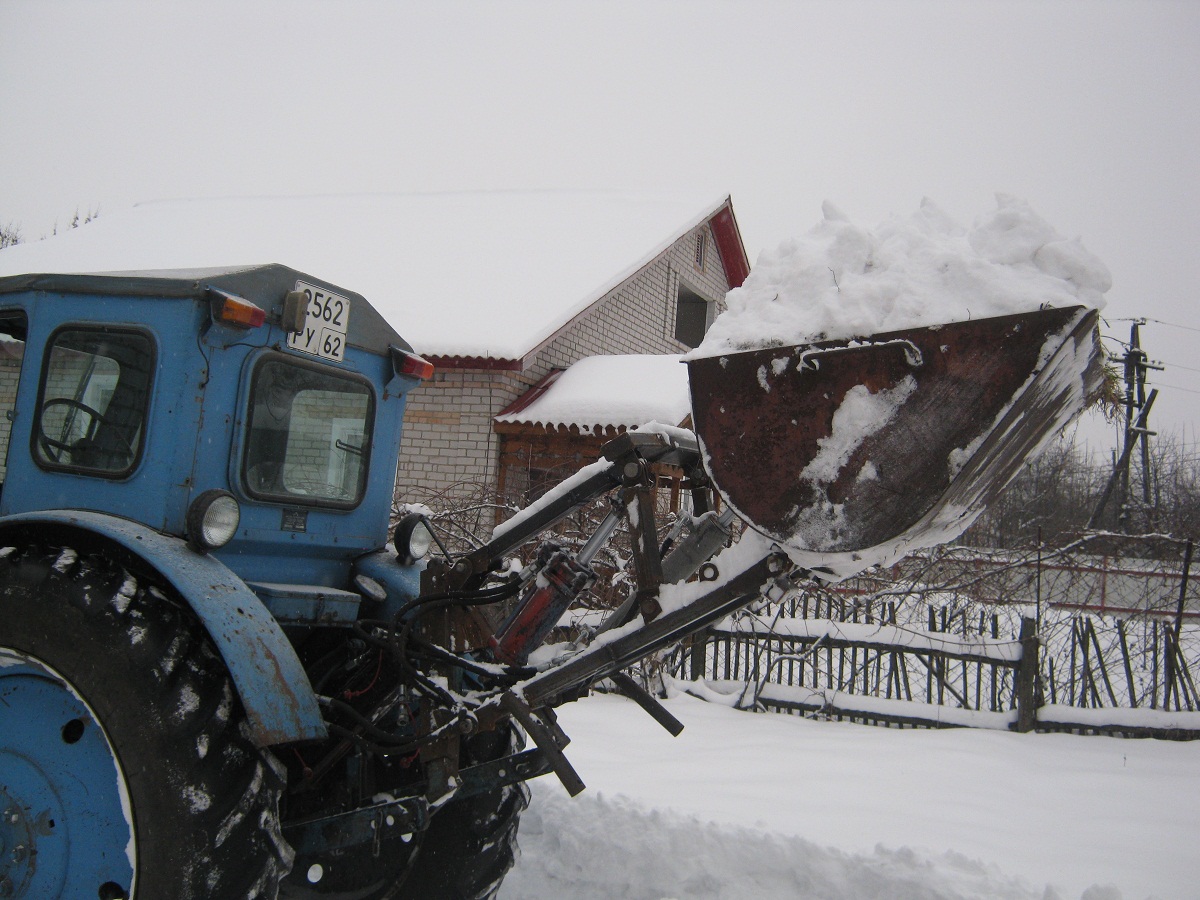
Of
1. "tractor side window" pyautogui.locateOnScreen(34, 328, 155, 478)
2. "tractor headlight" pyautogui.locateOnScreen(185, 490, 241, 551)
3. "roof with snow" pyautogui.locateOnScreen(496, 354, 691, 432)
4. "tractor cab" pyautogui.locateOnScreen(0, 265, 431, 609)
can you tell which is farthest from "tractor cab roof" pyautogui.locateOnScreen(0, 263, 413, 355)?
"roof with snow" pyautogui.locateOnScreen(496, 354, 691, 432)

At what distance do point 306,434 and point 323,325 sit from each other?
1.32 feet

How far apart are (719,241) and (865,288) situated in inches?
662

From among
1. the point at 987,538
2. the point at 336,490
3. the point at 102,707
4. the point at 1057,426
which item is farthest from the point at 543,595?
the point at 987,538

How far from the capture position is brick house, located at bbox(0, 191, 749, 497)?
12.0 metres

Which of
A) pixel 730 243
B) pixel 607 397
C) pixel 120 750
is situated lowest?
pixel 120 750

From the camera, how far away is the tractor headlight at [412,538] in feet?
11.7

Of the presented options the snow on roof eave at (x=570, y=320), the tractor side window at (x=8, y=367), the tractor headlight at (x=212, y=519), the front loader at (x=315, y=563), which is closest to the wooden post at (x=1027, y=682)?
the front loader at (x=315, y=563)

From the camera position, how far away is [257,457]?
3.08 metres

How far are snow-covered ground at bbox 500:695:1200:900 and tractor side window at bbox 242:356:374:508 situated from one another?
181 cm

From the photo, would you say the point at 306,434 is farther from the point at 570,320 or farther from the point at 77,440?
the point at 570,320

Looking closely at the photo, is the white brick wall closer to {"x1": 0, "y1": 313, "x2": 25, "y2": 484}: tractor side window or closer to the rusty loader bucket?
{"x1": 0, "y1": 313, "x2": 25, "y2": 484}: tractor side window

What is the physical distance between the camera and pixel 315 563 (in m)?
3.40

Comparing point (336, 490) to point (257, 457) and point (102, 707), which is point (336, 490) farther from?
point (102, 707)

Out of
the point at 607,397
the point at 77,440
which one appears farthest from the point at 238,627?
the point at 607,397
